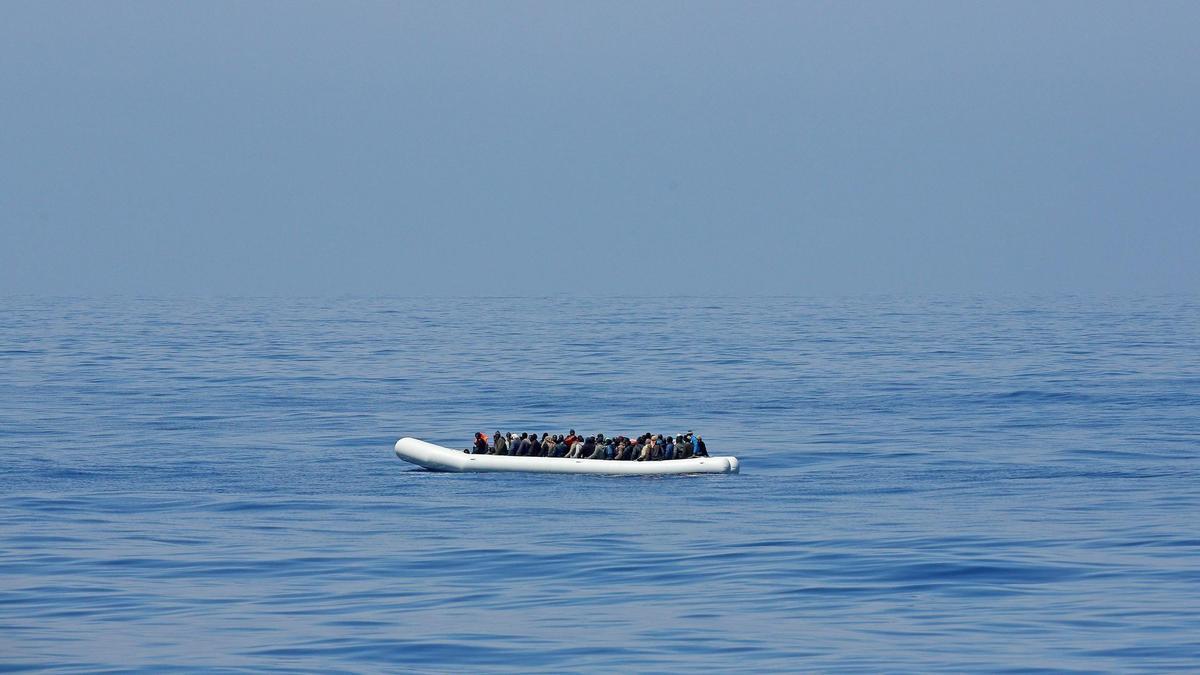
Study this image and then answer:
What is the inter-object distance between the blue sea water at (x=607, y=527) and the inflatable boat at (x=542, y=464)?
587mm

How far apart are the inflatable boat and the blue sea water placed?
0.59 metres

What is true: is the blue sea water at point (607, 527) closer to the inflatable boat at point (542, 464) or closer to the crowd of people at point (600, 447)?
the inflatable boat at point (542, 464)

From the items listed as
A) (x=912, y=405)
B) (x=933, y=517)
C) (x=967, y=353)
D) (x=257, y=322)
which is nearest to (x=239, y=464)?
(x=933, y=517)

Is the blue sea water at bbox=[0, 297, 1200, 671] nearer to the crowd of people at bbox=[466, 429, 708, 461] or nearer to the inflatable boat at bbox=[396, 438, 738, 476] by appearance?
the inflatable boat at bbox=[396, 438, 738, 476]

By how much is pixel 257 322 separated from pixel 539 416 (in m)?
107

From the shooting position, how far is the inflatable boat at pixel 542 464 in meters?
49.6

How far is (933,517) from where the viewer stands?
128ft

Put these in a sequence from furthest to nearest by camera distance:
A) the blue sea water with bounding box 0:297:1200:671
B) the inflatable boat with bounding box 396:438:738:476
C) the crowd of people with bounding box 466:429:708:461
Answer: the crowd of people with bounding box 466:429:708:461 → the inflatable boat with bounding box 396:438:738:476 → the blue sea water with bounding box 0:297:1200:671

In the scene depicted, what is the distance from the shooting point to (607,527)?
126ft

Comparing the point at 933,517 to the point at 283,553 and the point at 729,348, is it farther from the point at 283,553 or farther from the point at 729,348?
the point at 729,348

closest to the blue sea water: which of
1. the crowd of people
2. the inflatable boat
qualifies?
the inflatable boat

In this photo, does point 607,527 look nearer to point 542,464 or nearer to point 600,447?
point 600,447

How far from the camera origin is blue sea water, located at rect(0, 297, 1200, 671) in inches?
1019

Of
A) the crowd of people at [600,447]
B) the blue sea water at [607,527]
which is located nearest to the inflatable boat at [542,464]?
the crowd of people at [600,447]
